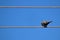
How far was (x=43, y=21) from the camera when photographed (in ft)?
7.34

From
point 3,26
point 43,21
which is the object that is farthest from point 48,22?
point 3,26

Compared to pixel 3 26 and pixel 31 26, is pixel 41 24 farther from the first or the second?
pixel 3 26

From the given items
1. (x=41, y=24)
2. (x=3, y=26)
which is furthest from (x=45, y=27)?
(x=3, y=26)

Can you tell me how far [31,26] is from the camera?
221cm

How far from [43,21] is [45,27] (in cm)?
5

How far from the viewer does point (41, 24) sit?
224 centimetres

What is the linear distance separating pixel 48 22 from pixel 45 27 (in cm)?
4

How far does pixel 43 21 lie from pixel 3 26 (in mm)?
268

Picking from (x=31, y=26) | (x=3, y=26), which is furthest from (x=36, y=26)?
(x=3, y=26)

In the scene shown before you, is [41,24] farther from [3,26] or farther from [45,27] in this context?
[3,26]

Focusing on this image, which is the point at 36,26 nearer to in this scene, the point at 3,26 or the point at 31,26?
the point at 31,26

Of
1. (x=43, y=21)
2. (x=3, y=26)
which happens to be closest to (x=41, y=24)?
(x=43, y=21)

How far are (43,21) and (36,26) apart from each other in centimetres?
6

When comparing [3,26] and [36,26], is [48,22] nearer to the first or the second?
[36,26]
